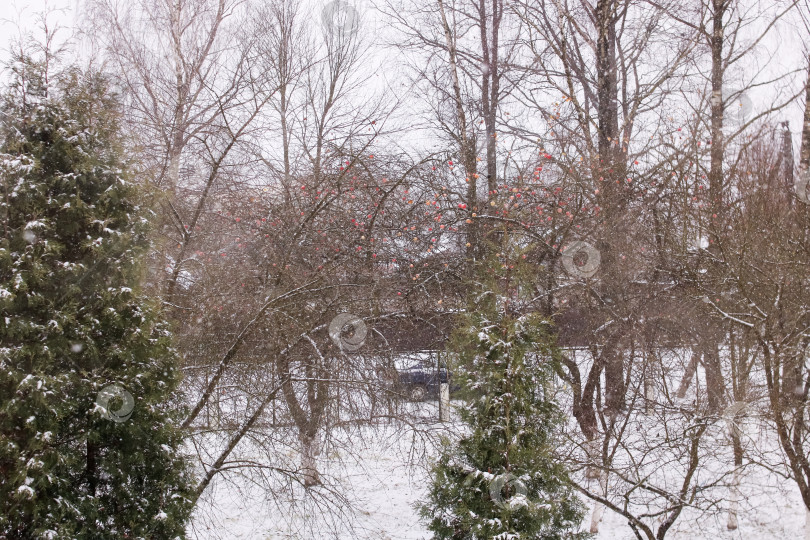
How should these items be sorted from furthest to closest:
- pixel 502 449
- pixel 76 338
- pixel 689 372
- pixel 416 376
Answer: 1. pixel 416 376
2. pixel 689 372
3. pixel 502 449
4. pixel 76 338

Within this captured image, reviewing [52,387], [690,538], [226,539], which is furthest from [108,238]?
[690,538]

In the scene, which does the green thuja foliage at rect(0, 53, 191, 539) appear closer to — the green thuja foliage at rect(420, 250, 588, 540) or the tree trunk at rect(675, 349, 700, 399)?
the green thuja foliage at rect(420, 250, 588, 540)

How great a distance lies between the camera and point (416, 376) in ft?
30.3

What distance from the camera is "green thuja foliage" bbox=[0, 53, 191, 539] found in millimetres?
4246

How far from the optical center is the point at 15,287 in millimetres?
4227

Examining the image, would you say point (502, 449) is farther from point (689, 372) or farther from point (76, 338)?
point (689, 372)

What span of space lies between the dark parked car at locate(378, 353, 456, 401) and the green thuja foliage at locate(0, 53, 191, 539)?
2.67m

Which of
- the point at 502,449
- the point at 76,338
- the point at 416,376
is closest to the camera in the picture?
the point at 76,338

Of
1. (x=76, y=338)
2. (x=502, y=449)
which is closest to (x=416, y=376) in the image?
(x=502, y=449)

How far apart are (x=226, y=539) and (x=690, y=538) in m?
6.83

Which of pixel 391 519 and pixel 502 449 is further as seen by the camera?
pixel 391 519

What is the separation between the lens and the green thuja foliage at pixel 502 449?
4.89 metres

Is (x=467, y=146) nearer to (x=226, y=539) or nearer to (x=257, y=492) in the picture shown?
(x=226, y=539)

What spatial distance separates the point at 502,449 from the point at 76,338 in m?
3.52
